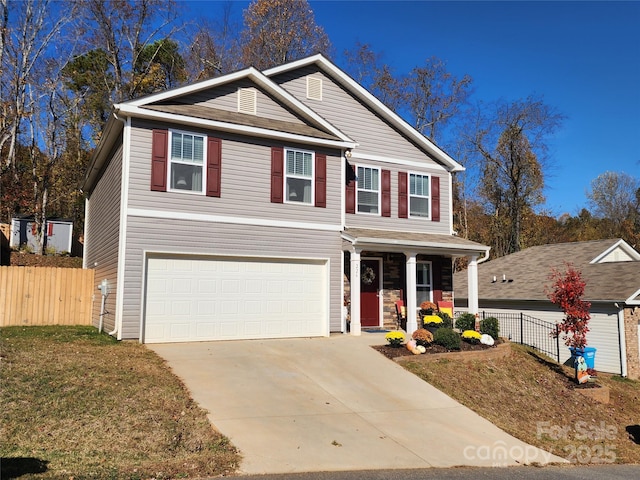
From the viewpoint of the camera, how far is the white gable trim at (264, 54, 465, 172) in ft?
53.3

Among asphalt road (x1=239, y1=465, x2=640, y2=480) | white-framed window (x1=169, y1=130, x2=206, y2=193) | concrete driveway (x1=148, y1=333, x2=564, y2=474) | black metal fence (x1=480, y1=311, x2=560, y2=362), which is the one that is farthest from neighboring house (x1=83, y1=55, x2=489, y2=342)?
asphalt road (x1=239, y1=465, x2=640, y2=480)

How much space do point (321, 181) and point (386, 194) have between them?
290cm

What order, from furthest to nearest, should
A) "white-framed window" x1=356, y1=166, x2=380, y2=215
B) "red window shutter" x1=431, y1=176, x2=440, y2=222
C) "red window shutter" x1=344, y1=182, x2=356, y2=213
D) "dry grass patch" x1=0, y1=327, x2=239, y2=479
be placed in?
"red window shutter" x1=431, y1=176, x2=440, y2=222 → "white-framed window" x1=356, y1=166, x2=380, y2=215 → "red window shutter" x1=344, y1=182, x2=356, y2=213 → "dry grass patch" x1=0, y1=327, x2=239, y2=479

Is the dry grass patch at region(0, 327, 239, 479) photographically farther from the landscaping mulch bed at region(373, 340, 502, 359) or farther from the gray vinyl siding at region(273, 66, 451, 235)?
the gray vinyl siding at region(273, 66, 451, 235)

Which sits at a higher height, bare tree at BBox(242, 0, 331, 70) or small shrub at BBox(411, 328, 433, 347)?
bare tree at BBox(242, 0, 331, 70)

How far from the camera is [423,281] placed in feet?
56.3

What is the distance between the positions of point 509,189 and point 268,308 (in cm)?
2621

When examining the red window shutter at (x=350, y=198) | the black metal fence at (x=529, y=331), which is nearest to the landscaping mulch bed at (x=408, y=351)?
the red window shutter at (x=350, y=198)

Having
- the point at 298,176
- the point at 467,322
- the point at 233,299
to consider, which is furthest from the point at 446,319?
the point at 233,299

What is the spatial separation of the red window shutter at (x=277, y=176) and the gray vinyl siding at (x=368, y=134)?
3.03 m

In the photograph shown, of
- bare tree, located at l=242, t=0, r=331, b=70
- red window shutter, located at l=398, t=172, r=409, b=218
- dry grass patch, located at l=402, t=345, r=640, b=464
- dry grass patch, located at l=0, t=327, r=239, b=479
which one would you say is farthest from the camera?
bare tree, located at l=242, t=0, r=331, b=70

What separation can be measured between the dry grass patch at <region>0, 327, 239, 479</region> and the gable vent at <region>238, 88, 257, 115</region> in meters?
7.29

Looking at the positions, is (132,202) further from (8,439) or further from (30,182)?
(30,182)

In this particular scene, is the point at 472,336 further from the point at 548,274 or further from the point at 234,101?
the point at 548,274
